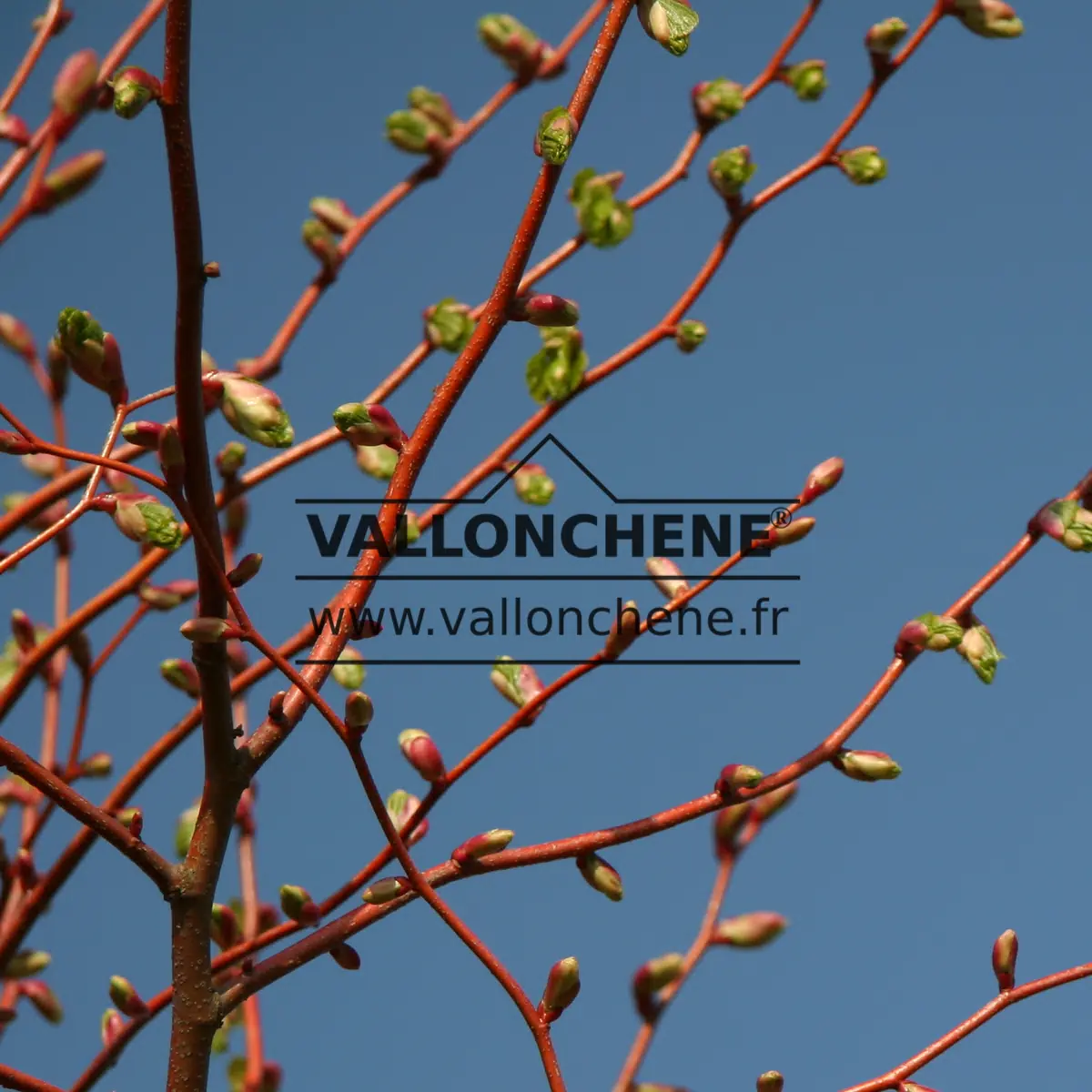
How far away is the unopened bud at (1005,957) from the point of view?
50cm

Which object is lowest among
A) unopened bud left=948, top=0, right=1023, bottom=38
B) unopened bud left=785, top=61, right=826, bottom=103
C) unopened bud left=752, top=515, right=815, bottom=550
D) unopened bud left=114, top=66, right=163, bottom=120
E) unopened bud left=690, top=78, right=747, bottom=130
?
unopened bud left=752, top=515, right=815, bottom=550

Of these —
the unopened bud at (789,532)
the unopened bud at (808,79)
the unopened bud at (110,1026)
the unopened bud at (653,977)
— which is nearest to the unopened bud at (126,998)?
the unopened bud at (110,1026)

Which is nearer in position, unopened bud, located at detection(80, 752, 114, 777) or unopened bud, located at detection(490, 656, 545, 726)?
unopened bud, located at detection(490, 656, 545, 726)

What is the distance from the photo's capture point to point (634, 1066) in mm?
480

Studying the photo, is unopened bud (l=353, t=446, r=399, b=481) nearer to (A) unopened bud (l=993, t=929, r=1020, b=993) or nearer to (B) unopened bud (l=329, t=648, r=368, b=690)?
(B) unopened bud (l=329, t=648, r=368, b=690)

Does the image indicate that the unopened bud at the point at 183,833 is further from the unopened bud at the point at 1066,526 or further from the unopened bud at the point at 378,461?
the unopened bud at the point at 1066,526

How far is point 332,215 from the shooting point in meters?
0.73

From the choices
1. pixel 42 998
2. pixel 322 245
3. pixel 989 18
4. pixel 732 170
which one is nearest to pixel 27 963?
pixel 42 998

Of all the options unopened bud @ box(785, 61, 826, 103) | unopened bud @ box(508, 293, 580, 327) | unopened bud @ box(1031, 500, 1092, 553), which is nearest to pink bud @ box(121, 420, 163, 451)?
unopened bud @ box(508, 293, 580, 327)

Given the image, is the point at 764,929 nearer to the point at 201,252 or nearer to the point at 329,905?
the point at 329,905

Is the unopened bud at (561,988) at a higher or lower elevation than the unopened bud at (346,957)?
lower

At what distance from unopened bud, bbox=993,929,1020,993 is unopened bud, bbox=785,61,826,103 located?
1.44ft

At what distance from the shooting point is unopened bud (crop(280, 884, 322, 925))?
1.63 ft

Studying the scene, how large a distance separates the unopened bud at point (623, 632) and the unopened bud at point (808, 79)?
365 millimetres
